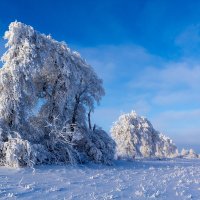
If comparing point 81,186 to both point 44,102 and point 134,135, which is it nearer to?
point 44,102

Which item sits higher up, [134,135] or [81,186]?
[134,135]

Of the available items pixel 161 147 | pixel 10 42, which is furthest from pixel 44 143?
pixel 161 147

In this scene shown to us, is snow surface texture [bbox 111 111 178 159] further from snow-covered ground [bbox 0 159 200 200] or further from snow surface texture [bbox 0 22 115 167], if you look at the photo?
snow-covered ground [bbox 0 159 200 200]

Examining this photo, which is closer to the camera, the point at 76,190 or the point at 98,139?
the point at 76,190

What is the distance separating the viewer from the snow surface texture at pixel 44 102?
24.9 m

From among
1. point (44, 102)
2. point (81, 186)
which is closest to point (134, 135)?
point (44, 102)

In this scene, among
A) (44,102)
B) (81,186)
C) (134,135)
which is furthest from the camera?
(134,135)

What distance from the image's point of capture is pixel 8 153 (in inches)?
870

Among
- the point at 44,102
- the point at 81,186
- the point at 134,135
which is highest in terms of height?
the point at 134,135

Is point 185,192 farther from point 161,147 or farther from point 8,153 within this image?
point 161,147

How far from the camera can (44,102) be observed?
30.9 meters

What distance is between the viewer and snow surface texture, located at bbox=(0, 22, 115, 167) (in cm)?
2485

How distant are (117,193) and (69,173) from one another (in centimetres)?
625

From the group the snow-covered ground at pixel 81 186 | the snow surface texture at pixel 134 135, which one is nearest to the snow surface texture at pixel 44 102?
the snow-covered ground at pixel 81 186
